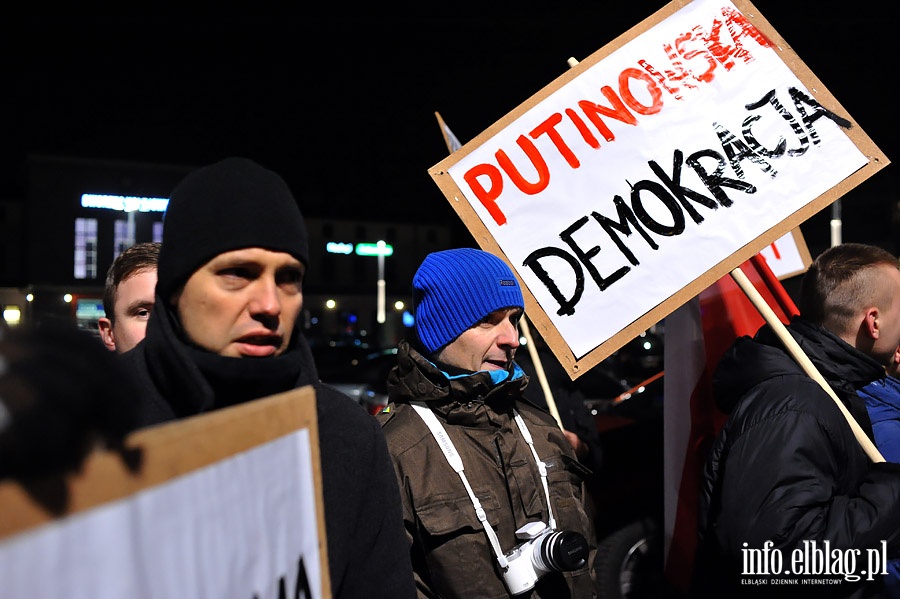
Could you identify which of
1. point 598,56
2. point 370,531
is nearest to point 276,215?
point 370,531

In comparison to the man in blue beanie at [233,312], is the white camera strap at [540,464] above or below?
below

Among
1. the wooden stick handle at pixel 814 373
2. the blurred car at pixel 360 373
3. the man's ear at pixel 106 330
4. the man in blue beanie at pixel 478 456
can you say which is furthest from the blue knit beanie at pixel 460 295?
the blurred car at pixel 360 373

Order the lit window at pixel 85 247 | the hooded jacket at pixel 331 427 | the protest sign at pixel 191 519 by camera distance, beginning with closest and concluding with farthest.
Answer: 1. the protest sign at pixel 191 519
2. the hooded jacket at pixel 331 427
3. the lit window at pixel 85 247

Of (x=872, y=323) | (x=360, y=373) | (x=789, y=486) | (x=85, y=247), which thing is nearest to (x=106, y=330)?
→ (x=789, y=486)

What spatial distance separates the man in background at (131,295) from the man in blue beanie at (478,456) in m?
0.82

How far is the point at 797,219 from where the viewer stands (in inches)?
103

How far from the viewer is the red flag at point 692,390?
10.8ft

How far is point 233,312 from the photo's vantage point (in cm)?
138

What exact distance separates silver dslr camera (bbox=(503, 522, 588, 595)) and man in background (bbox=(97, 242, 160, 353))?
4.39 feet

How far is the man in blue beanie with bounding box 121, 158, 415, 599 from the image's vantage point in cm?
135

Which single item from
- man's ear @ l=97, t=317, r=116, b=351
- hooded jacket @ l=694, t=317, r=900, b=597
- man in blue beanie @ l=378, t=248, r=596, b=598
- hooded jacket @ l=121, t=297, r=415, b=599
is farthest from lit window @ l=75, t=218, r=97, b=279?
hooded jacket @ l=121, t=297, r=415, b=599

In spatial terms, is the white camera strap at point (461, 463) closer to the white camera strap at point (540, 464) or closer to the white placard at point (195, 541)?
the white camera strap at point (540, 464)

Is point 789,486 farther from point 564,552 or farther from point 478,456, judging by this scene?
point 478,456

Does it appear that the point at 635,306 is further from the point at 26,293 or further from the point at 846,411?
the point at 26,293
